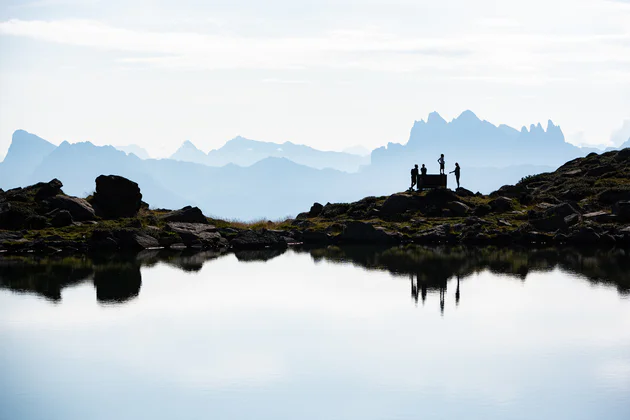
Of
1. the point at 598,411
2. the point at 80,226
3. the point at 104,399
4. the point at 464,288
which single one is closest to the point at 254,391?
the point at 104,399

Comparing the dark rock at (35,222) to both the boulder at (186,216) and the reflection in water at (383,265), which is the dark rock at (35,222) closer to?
the boulder at (186,216)

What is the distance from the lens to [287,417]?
71.3 ft

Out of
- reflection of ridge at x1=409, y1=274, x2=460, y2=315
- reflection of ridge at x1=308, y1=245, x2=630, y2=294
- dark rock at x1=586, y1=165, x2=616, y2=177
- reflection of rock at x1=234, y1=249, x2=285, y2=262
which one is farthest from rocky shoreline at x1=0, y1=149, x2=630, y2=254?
reflection of ridge at x1=409, y1=274, x2=460, y2=315

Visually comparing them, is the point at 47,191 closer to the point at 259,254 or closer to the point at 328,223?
the point at 259,254

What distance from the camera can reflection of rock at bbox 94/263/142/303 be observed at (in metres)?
43.1

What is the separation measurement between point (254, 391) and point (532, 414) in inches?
325

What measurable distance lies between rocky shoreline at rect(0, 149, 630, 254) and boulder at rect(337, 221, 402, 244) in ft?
0.32

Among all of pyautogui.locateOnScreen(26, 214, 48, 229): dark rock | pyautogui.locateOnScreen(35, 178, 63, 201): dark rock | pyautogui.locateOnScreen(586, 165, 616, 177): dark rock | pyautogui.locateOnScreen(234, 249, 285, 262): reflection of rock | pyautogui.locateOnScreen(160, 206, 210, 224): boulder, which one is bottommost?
pyautogui.locateOnScreen(234, 249, 285, 262): reflection of rock

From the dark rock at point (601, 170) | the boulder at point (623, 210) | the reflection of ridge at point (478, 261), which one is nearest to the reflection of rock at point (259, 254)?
the reflection of ridge at point (478, 261)

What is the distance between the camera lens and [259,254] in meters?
68.8

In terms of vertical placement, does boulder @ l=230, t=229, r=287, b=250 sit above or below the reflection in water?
above

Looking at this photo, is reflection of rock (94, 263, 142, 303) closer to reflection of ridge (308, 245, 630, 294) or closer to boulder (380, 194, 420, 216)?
reflection of ridge (308, 245, 630, 294)

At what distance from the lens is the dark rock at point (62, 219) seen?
244 feet

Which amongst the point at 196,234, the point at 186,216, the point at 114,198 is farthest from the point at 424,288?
the point at 114,198
